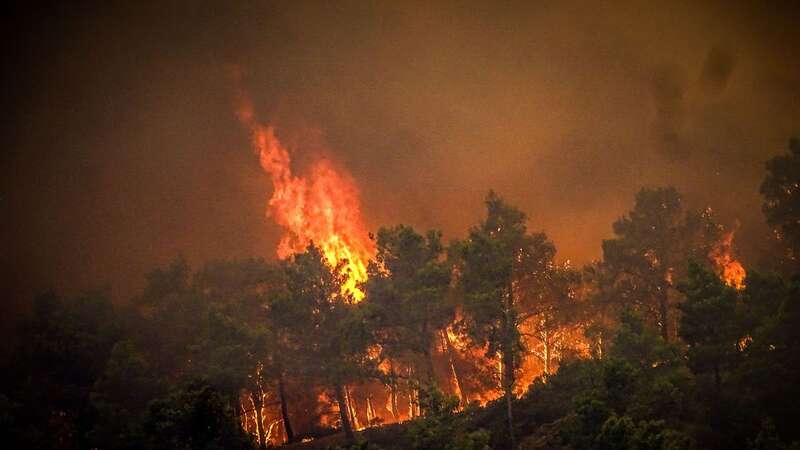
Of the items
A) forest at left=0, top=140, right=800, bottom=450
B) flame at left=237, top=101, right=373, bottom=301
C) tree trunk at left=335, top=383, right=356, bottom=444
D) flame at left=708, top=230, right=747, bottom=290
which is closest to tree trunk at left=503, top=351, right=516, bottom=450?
forest at left=0, top=140, right=800, bottom=450

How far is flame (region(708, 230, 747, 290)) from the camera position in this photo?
129 ft

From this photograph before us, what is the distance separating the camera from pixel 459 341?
1378 inches

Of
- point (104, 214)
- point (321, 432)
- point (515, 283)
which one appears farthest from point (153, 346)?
point (104, 214)

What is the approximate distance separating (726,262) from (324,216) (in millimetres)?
55246

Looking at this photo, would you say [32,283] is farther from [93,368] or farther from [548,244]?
[548,244]

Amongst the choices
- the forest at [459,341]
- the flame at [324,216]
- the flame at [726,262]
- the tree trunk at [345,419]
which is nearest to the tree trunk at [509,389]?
the forest at [459,341]

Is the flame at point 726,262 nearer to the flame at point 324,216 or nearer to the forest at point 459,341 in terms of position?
the forest at point 459,341

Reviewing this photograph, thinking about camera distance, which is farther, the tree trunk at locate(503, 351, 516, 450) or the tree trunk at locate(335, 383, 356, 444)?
the tree trunk at locate(335, 383, 356, 444)

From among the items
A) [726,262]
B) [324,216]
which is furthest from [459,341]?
[324,216]

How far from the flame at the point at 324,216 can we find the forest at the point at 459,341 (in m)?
A: 27.5

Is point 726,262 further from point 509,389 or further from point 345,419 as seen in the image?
point 345,419

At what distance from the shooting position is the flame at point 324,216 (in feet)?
233

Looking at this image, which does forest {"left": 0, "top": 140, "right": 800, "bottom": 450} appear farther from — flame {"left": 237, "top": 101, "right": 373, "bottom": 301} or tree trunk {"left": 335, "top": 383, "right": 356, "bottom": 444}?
flame {"left": 237, "top": 101, "right": 373, "bottom": 301}

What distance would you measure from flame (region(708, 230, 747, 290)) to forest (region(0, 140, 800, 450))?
35cm
